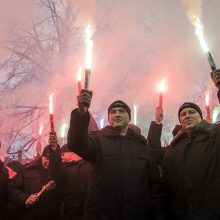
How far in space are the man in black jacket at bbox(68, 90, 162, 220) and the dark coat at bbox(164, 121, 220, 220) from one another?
19 cm

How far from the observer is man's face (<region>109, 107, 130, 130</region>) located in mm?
3453

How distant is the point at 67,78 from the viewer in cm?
1164

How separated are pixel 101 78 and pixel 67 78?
1.07m

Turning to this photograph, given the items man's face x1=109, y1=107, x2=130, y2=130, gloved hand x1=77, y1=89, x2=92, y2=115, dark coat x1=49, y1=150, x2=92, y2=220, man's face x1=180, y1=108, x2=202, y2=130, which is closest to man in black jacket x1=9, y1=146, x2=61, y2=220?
dark coat x1=49, y1=150, x2=92, y2=220

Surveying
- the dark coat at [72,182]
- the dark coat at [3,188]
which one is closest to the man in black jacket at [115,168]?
the dark coat at [72,182]

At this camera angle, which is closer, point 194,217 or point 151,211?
point 194,217

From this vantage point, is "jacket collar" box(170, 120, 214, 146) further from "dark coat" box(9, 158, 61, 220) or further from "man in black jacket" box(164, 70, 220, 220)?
"dark coat" box(9, 158, 61, 220)

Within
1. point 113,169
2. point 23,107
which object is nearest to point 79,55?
point 23,107

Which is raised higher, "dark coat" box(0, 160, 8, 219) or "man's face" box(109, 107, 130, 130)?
"man's face" box(109, 107, 130, 130)

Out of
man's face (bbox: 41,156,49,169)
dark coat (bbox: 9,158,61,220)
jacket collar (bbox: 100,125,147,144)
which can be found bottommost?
dark coat (bbox: 9,158,61,220)

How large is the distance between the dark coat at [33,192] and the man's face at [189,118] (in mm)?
1551

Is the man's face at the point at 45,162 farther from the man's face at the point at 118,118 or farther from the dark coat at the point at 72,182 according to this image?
the man's face at the point at 118,118

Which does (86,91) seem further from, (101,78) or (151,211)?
(101,78)

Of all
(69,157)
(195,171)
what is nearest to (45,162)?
(69,157)
